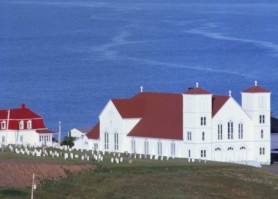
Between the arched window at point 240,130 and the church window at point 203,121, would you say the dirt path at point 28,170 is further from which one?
the arched window at point 240,130

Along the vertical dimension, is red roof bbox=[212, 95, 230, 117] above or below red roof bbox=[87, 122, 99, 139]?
above

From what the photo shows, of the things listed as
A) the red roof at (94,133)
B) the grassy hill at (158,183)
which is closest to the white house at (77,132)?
the red roof at (94,133)

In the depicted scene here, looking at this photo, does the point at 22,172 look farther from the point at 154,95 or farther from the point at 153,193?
the point at 154,95

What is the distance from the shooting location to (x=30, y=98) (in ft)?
402

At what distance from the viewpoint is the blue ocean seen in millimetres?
123125

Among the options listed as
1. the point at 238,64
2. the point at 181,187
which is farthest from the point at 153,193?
the point at 238,64

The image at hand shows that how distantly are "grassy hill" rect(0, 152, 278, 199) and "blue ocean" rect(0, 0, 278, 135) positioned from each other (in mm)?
26983

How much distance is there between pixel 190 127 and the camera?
85875 millimetres

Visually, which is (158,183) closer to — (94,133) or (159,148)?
(159,148)

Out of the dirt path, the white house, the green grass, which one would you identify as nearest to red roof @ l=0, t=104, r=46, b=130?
the white house

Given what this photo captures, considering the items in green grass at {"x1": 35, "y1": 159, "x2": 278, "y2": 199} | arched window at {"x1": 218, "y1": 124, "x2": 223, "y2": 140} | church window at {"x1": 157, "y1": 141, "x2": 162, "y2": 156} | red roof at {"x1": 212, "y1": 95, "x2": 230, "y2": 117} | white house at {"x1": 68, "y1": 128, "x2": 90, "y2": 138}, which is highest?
red roof at {"x1": 212, "y1": 95, "x2": 230, "y2": 117}

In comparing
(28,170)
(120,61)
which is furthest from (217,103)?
(120,61)

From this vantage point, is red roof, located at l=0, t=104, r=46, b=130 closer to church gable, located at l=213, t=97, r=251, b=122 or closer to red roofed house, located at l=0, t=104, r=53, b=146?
red roofed house, located at l=0, t=104, r=53, b=146

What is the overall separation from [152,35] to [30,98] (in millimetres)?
64936
